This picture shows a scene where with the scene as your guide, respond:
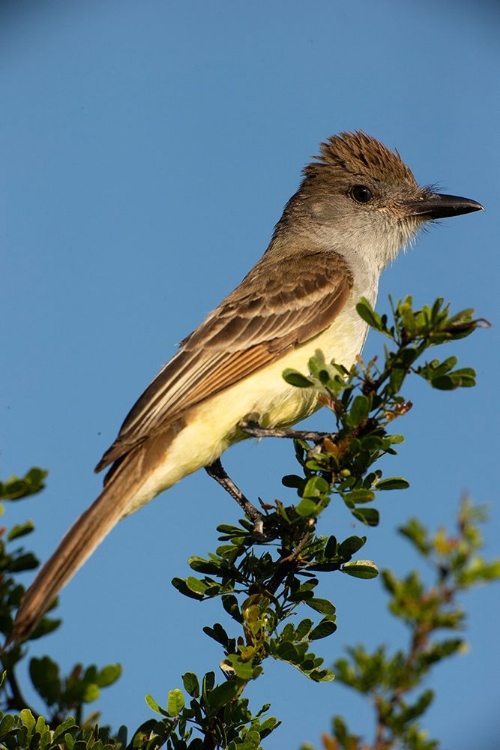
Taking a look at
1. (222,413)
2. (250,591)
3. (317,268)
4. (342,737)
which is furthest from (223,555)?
(317,268)

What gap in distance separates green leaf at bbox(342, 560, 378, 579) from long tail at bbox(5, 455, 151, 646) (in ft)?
3.75

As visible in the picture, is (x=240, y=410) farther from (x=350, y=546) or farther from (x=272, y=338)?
(x=350, y=546)

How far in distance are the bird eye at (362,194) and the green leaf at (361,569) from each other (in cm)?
375

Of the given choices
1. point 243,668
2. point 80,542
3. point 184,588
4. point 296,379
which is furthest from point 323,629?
point 80,542

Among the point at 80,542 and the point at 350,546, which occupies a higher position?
the point at 80,542

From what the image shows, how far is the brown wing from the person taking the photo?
4.98 meters

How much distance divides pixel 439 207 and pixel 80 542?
4097 mm

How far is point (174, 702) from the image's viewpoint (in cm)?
338

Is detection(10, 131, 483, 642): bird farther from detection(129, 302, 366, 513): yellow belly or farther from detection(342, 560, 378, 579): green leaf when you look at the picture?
detection(342, 560, 378, 579): green leaf

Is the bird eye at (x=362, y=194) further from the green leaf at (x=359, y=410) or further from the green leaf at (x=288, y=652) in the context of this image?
the green leaf at (x=288, y=652)

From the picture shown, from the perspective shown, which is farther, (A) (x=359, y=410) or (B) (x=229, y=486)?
(B) (x=229, y=486)

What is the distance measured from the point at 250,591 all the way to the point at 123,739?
0.81 m

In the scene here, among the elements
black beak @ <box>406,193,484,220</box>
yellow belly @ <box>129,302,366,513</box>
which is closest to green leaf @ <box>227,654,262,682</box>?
yellow belly @ <box>129,302,366,513</box>

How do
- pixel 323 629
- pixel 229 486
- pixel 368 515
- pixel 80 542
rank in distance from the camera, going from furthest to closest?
pixel 229 486
pixel 80 542
pixel 323 629
pixel 368 515
